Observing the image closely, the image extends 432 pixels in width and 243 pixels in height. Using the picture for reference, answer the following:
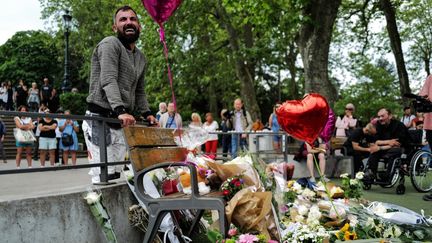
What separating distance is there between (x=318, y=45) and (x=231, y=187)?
34.4 ft

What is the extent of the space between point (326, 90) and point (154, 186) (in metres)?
10.0

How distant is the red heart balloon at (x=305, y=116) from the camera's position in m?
3.96

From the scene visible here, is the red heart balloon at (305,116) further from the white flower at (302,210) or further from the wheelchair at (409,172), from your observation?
the wheelchair at (409,172)

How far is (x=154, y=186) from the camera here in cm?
427

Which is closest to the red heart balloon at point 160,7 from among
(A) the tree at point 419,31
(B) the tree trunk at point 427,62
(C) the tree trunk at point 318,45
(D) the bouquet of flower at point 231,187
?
(D) the bouquet of flower at point 231,187

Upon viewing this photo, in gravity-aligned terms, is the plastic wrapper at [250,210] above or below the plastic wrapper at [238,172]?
below

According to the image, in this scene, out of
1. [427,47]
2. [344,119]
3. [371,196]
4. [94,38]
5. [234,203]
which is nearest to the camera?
[234,203]

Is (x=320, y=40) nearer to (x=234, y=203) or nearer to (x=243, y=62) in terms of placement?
(x=243, y=62)

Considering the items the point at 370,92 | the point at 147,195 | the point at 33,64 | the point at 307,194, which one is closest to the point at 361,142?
the point at 307,194

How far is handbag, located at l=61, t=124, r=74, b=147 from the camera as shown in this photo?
12531mm

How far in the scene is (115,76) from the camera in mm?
4266

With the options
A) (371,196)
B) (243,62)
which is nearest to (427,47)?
(243,62)

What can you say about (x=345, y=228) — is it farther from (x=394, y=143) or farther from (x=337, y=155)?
(x=337, y=155)

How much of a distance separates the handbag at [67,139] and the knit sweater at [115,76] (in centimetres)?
816
